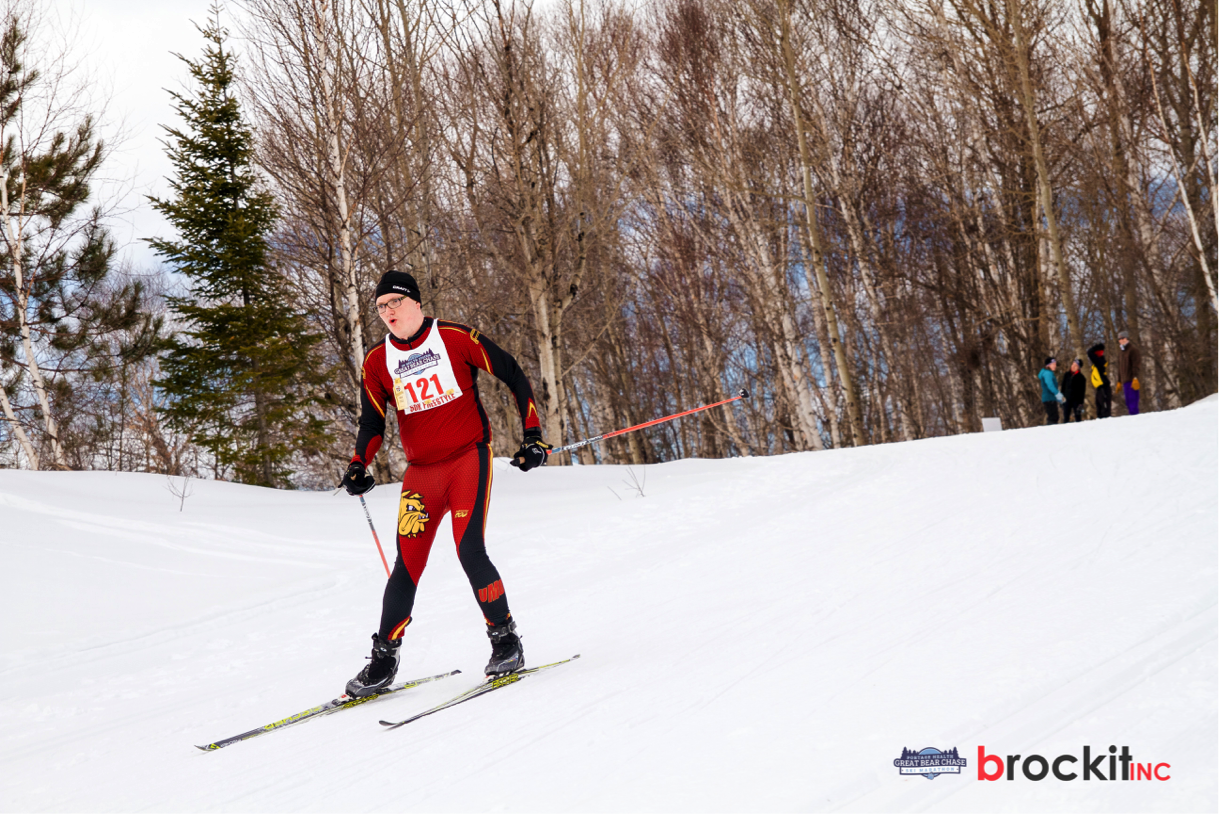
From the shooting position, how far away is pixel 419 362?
3.71 m

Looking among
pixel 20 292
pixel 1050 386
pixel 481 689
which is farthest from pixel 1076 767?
pixel 20 292

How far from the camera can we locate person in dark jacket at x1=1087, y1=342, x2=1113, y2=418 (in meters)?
13.1

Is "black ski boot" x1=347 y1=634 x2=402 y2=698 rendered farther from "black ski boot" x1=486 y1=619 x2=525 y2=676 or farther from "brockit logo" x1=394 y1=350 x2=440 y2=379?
"brockit logo" x1=394 y1=350 x2=440 y2=379

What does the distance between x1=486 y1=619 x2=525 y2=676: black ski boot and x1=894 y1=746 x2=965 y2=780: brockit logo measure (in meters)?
1.84

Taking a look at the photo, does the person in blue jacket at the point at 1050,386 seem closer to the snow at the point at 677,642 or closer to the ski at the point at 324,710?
the snow at the point at 677,642

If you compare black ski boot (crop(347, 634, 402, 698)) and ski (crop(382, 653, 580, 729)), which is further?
black ski boot (crop(347, 634, 402, 698))

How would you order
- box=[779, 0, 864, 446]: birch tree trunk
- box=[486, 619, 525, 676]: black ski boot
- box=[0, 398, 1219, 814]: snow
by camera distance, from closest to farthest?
box=[0, 398, 1219, 814]: snow < box=[486, 619, 525, 676]: black ski boot < box=[779, 0, 864, 446]: birch tree trunk

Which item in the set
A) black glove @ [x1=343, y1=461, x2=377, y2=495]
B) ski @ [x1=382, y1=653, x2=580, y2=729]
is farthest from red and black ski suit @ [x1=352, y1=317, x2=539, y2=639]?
ski @ [x1=382, y1=653, x2=580, y2=729]

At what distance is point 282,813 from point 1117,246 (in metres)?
22.1

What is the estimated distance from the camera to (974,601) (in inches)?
145

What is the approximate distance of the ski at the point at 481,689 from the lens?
10.2ft

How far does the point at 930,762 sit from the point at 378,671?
2396 mm

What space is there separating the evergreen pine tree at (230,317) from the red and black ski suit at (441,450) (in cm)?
1081

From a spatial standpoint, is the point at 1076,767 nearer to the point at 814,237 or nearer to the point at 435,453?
the point at 435,453
